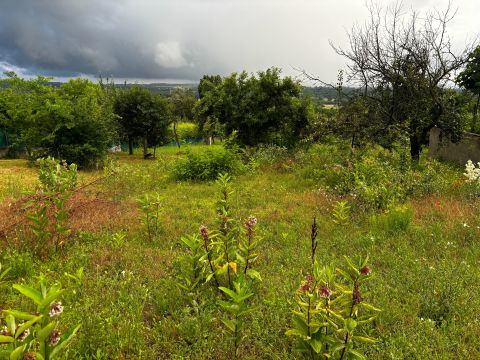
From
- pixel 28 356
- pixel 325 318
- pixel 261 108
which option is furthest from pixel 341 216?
pixel 261 108

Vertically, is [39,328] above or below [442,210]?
above

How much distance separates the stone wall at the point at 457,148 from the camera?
1669 centimetres

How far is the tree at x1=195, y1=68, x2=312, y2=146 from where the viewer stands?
1830cm

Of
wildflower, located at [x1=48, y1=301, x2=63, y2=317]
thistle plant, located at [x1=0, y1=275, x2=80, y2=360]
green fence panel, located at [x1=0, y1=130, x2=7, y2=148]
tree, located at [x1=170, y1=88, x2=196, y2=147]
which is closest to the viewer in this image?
thistle plant, located at [x1=0, y1=275, x2=80, y2=360]

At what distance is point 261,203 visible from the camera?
9188mm

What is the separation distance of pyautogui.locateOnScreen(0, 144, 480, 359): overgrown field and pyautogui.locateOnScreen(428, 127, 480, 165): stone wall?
846 centimetres

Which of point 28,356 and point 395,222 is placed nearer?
point 28,356

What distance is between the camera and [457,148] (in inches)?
715

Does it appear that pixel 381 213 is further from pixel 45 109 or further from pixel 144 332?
→ pixel 45 109

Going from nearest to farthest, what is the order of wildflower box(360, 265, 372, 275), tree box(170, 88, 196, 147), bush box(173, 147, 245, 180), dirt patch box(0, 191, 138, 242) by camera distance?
1. wildflower box(360, 265, 372, 275)
2. dirt patch box(0, 191, 138, 242)
3. bush box(173, 147, 245, 180)
4. tree box(170, 88, 196, 147)

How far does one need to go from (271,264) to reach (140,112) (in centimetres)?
3022

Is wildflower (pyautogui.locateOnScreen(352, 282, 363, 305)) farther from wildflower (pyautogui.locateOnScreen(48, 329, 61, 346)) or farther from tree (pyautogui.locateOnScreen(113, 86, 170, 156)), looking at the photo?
tree (pyautogui.locateOnScreen(113, 86, 170, 156))

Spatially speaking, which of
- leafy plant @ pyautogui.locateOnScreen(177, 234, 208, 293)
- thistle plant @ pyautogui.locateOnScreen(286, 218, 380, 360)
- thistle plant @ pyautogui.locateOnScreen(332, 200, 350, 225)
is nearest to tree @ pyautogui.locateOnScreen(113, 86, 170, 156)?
thistle plant @ pyautogui.locateOnScreen(332, 200, 350, 225)

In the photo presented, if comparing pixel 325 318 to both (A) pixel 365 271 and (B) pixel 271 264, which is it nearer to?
(A) pixel 365 271
